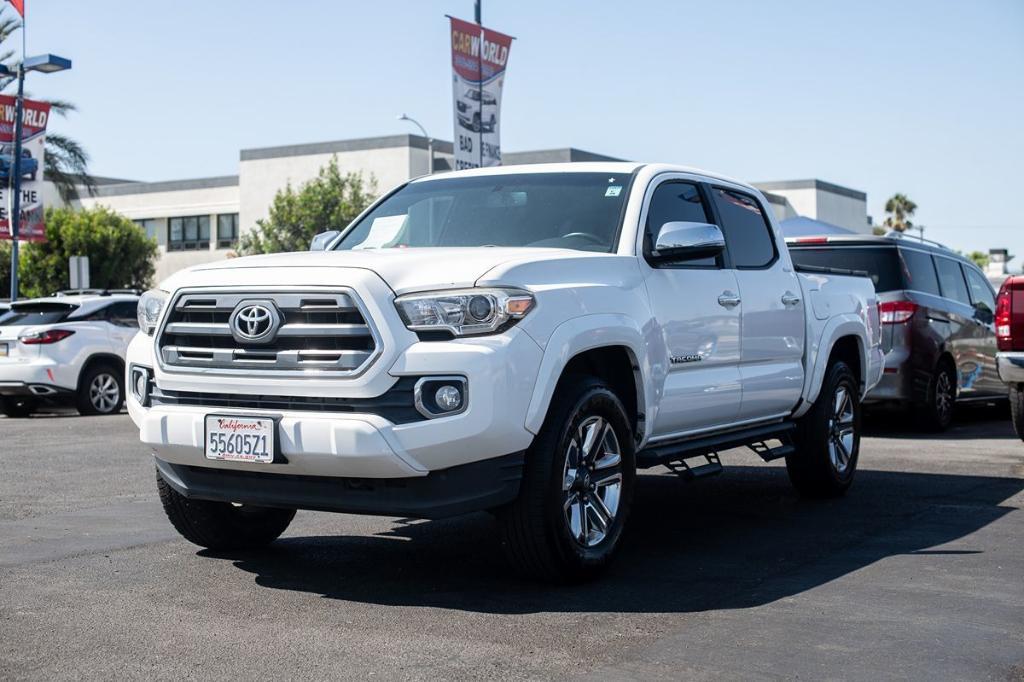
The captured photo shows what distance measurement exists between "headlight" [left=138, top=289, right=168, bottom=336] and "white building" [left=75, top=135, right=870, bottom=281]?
44924 millimetres

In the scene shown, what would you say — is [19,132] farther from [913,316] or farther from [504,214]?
[504,214]

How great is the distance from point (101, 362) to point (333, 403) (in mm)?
12541

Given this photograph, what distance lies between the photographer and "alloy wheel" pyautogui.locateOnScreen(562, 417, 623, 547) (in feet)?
18.5

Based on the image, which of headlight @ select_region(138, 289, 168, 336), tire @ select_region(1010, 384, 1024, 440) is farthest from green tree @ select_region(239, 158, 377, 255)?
headlight @ select_region(138, 289, 168, 336)

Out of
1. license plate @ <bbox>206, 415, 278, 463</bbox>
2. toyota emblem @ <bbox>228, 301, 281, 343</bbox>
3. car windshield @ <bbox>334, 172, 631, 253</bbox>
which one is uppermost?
car windshield @ <bbox>334, 172, 631, 253</bbox>

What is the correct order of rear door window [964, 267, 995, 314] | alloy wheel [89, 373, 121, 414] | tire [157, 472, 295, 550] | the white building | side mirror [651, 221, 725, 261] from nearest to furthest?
tire [157, 472, 295, 550] → side mirror [651, 221, 725, 261] → rear door window [964, 267, 995, 314] → alloy wheel [89, 373, 121, 414] → the white building

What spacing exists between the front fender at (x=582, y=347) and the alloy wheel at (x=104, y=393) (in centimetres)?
1217

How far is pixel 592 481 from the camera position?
5.79m

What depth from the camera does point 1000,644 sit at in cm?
472

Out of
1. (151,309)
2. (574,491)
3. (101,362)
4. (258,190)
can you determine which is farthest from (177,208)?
(574,491)

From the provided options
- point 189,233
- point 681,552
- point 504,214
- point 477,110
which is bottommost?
point 681,552

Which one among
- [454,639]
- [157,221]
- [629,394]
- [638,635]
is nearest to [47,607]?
[454,639]

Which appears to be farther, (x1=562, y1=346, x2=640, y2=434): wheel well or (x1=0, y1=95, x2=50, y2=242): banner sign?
(x1=0, y1=95, x2=50, y2=242): banner sign

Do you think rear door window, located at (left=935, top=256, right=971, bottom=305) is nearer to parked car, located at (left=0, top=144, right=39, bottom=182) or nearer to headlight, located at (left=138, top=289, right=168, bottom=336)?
headlight, located at (left=138, top=289, right=168, bottom=336)
